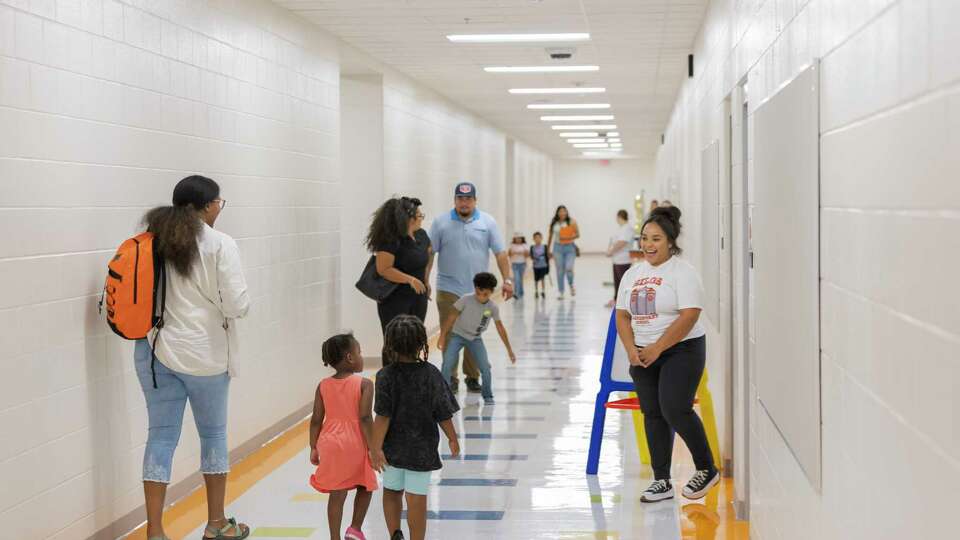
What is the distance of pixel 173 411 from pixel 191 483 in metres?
1.28

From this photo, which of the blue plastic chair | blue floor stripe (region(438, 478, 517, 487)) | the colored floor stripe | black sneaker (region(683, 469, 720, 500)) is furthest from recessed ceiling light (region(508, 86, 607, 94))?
black sneaker (region(683, 469, 720, 500))

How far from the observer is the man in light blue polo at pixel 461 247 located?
8.37 meters

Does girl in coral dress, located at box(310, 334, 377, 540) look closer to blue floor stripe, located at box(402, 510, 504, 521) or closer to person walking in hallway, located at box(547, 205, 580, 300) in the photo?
blue floor stripe, located at box(402, 510, 504, 521)

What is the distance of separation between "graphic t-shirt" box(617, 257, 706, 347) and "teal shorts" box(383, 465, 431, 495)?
1412 millimetres

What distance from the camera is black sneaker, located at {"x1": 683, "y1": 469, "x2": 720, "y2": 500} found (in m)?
5.30

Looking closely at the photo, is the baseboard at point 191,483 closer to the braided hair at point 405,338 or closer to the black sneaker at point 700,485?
the braided hair at point 405,338

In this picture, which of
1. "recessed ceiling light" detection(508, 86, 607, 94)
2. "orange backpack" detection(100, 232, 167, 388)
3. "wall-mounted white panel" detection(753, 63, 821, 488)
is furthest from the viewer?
"recessed ceiling light" detection(508, 86, 607, 94)

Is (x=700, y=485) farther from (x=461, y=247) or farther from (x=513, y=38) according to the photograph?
(x=513, y=38)

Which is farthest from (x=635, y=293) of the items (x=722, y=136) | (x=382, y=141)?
(x=382, y=141)

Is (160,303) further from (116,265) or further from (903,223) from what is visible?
(903,223)

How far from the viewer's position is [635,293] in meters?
5.30

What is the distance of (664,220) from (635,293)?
370mm

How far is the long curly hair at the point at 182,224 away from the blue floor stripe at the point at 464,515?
1591 mm

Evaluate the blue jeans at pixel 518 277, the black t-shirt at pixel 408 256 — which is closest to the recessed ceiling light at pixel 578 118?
the blue jeans at pixel 518 277
